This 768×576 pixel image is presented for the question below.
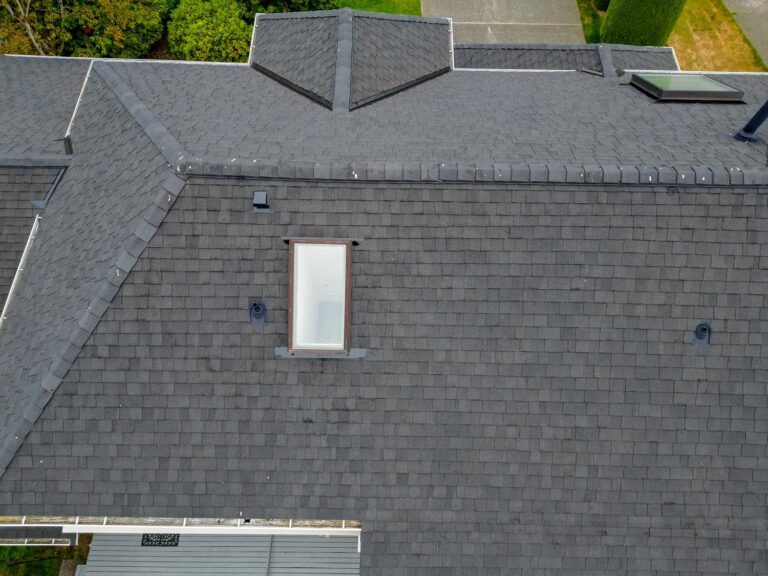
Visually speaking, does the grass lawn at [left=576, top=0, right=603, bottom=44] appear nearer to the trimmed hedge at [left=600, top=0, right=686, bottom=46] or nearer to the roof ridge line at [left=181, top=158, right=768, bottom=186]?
the trimmed hedge at [left=600, top=0, right=686, bottom=46]

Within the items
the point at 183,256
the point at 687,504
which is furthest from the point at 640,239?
the point at 183,256

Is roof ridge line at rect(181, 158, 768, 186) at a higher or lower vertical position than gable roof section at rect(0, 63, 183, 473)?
higher

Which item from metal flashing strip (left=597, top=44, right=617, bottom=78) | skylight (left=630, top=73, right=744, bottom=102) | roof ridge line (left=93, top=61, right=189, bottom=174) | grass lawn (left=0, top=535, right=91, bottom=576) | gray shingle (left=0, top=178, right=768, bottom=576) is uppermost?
metal flashing strip (left=597, top=44, right=617, bottom=78)

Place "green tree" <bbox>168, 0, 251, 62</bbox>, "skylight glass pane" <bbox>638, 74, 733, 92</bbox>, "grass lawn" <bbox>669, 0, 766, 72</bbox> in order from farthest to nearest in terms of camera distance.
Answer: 1. "grass lawn" <bbox>669, 0, 766, 72</bbox>
2. "green tree" <bbox>168, 0, 251, 62</bbox>
3. "skylight glass pane" <bbox>638, 74, 733, 92</bbox>

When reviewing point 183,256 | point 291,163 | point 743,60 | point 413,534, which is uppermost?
point 743,60

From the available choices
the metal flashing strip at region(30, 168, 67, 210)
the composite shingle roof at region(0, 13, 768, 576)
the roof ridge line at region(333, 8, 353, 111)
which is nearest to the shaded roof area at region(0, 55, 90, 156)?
the metal flashing strip at region(30, 168, 67, 210)

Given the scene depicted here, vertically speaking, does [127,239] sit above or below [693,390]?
above

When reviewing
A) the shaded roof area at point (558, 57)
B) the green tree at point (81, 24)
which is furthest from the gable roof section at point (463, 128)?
the green tree at point (81, 24)

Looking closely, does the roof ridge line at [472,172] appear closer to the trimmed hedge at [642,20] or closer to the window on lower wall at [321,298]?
the window on lower wall at [321,298]

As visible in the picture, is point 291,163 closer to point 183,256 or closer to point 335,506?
point 183,256
